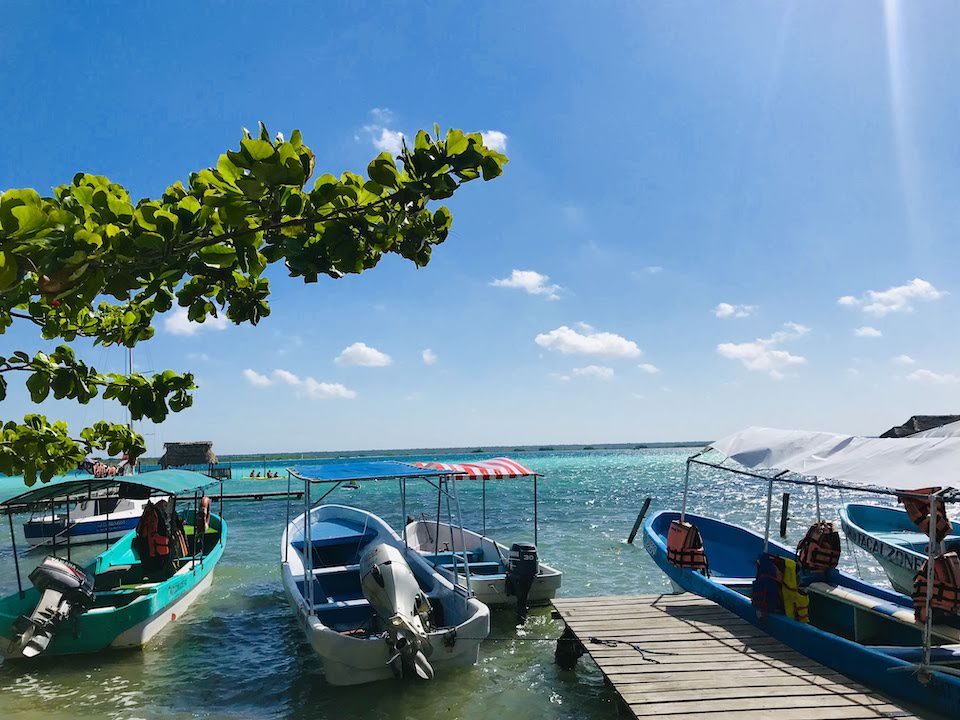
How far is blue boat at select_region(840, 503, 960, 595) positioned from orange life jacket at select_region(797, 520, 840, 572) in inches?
64.1

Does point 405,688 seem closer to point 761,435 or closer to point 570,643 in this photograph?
point 570,643

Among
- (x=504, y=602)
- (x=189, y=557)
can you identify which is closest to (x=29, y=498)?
(x=189, y=557)

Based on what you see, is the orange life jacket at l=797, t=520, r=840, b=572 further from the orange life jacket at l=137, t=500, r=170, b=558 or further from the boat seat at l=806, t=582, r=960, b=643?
the orange life jacket at l=137, t=500, r=170, b=558

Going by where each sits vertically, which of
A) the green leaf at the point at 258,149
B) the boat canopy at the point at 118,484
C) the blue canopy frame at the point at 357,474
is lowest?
the boat canopy at the point at 118,484

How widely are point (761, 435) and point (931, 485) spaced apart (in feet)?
13.9

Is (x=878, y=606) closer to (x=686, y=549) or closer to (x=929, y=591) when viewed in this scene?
(x=929, y=591)

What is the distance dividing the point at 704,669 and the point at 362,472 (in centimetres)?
559

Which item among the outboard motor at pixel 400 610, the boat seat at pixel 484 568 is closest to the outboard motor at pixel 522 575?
the boat seat at pixel 484 568

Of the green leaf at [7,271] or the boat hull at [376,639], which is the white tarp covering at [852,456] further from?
the green leaf at [7,271]

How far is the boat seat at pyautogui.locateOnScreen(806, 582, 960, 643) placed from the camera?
7164 mm

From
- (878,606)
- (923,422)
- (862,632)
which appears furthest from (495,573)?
(923,422)

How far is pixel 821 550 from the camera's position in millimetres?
9602

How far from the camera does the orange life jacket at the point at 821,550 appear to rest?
31.5 feet

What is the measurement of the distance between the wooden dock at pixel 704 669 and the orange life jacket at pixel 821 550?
1.61 m
